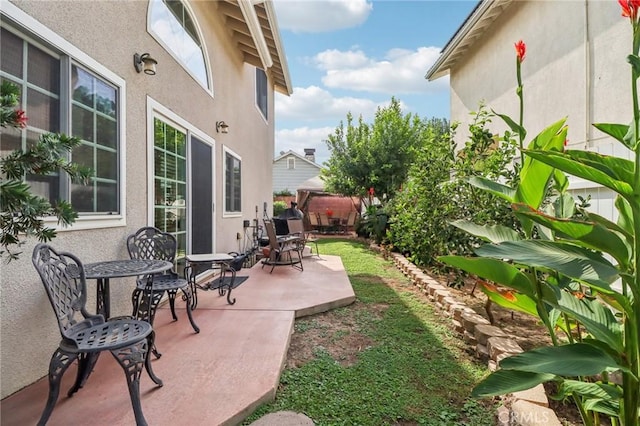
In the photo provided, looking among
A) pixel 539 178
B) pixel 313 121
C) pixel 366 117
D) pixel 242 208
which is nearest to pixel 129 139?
pixel 539 178

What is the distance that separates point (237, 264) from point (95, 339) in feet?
13.9

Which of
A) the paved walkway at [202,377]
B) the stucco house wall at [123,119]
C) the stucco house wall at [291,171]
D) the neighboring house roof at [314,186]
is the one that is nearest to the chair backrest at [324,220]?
the neighboring house roof at [314,186]

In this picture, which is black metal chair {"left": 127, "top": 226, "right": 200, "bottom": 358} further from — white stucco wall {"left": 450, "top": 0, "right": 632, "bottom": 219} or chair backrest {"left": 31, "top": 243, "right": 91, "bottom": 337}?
white stucco wall {"left": 450, "top": 0, "right": 632, "bottom": 219}

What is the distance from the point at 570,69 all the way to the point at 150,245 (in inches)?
264

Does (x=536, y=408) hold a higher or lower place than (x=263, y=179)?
lower

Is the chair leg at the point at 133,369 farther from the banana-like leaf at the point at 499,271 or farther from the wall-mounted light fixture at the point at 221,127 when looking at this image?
the wall-mounted light fixture at the point at 221,127

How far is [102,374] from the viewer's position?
2.57 meters

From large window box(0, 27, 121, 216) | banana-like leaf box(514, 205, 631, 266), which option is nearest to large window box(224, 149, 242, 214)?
large window box(0, 27, 121, 216)

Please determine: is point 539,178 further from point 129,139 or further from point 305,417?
point 129,139

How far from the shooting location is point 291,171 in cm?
2831

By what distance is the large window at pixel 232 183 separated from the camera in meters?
6.92

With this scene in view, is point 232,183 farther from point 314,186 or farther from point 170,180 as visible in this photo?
point 314,186

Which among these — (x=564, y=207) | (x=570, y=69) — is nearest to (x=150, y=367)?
(x=564, y=207)

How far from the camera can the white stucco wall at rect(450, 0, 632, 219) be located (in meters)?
4.37
